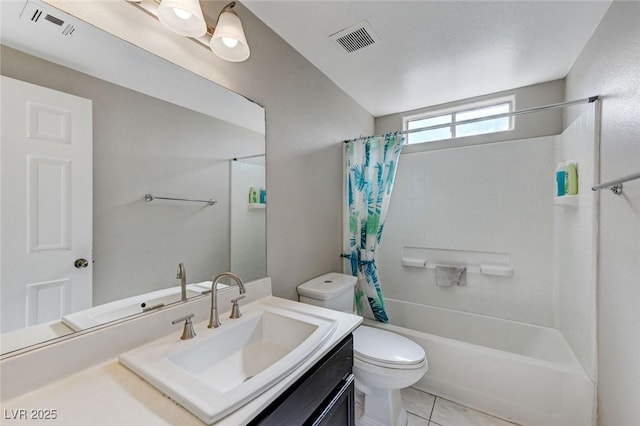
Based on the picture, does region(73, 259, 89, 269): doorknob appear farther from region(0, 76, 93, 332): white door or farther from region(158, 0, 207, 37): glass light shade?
region(158, 0, 207, 37): glass light shade

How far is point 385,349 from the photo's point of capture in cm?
153

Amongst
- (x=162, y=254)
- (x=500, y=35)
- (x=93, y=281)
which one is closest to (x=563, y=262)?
(x=500, y=35)

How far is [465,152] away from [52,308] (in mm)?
2912

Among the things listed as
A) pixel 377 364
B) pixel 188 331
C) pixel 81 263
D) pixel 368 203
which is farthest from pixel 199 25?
pixel 377 364

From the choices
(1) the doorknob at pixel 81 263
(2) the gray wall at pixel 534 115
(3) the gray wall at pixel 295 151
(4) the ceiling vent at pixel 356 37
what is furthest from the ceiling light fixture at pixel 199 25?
(2) the gray wall at pixel 534 115

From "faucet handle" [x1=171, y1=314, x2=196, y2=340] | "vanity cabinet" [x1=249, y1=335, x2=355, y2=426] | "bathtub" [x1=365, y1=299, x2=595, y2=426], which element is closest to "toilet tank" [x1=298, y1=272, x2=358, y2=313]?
"bathtub" [x1=365, y1=299, x2=595, y2=426]

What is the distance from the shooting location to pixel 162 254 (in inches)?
41.4

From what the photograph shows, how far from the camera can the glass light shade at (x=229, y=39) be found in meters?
1.10

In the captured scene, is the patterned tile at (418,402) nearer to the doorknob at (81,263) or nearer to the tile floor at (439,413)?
the tile floor at (439,413)

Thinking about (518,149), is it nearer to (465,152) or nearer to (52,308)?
(465,152)

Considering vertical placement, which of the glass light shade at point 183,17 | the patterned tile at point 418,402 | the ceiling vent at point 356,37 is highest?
the ceiling vent at point 356,37

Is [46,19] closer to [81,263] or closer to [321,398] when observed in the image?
[81,263]

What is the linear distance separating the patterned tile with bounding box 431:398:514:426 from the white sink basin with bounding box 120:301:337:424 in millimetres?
1260

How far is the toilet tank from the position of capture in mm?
1659
